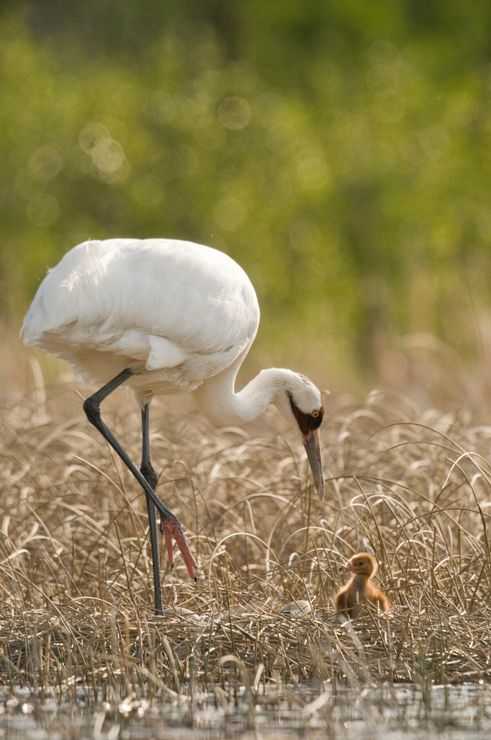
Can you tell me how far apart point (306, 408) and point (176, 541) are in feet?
3.19

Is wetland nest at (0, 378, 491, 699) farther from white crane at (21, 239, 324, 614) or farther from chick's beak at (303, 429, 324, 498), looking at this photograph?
white crane at (21, 239, 324, 614)

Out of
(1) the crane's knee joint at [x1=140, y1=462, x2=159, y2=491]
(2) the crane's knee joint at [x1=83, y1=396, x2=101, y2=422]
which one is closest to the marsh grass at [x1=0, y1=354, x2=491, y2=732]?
(1) the crane's knee joint at [x1=140, y1=462, x2=159, y2=491]

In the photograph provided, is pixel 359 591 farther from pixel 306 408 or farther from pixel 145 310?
pixel 145 310

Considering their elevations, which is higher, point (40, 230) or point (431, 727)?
point (40, 230)

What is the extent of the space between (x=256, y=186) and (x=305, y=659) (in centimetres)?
1733

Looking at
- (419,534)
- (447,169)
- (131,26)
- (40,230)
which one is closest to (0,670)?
(419,534)

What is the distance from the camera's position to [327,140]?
27031mm

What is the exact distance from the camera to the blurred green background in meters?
21.6

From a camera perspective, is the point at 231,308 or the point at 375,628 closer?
the point at 375,628

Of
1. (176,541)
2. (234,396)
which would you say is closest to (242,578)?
(176,541)

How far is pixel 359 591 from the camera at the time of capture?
6.34 metres

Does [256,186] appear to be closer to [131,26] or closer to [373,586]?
[131,26]

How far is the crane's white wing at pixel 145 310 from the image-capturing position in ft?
21.4

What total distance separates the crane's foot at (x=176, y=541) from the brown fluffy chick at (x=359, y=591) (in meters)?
0.70
